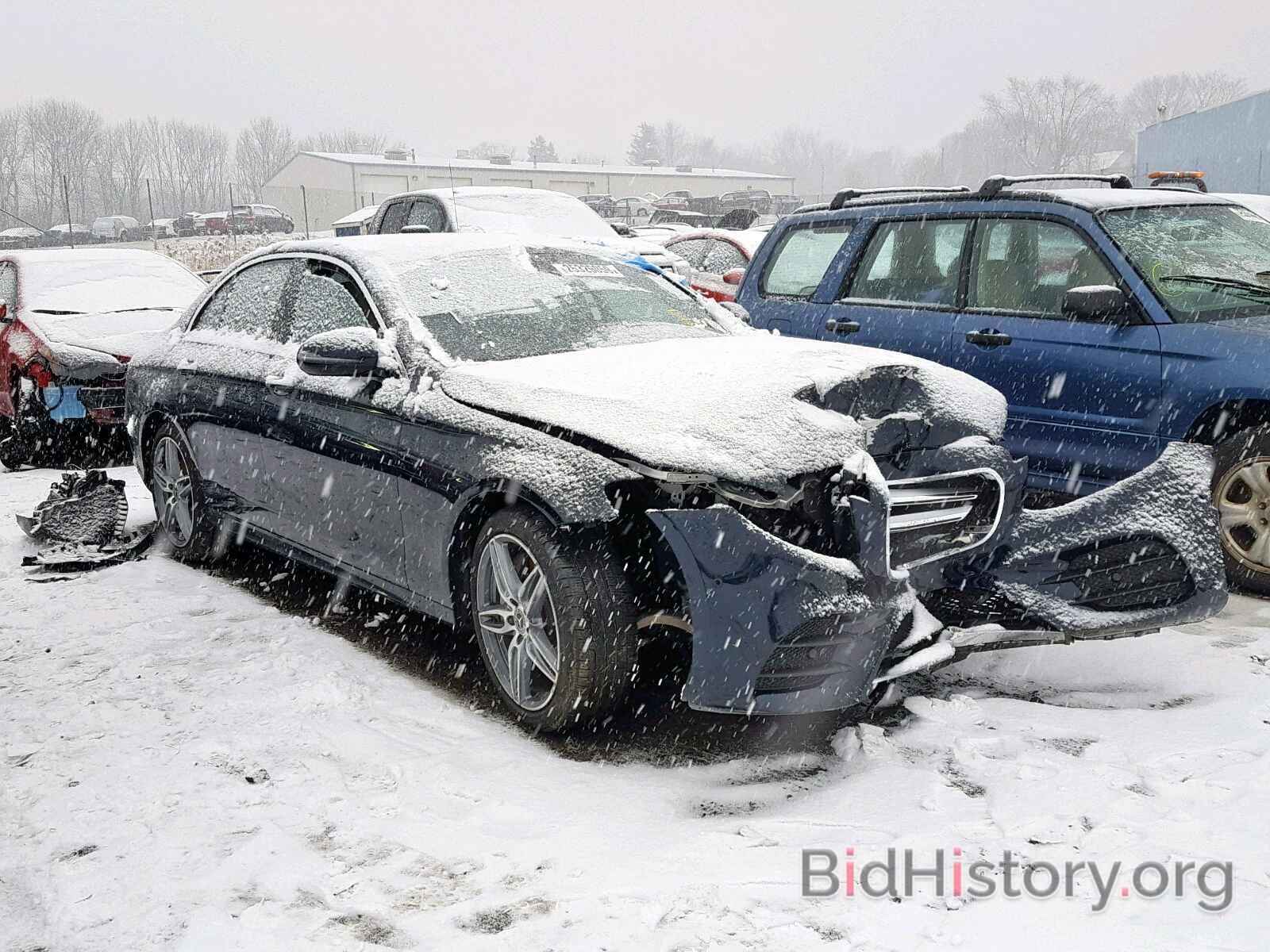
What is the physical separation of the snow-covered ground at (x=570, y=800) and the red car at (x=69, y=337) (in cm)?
417

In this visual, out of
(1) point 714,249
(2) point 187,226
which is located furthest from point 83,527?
(2) point 187,226

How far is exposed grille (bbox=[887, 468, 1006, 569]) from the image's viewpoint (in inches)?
148

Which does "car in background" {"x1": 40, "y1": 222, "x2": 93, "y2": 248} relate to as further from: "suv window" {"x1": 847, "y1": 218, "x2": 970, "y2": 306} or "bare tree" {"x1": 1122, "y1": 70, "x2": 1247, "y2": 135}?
"bare tree" {"x1": 1122, "y1": 70, "x2": 1247, "y2": 135}

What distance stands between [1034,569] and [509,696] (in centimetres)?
188

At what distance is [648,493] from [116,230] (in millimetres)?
62570

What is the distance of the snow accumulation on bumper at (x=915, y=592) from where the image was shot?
3205 millimetres

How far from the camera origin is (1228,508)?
16.8 feet

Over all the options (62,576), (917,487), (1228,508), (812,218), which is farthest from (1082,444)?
(62,576)

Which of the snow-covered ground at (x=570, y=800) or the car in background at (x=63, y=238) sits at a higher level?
the car in background at (x=63, y=238)

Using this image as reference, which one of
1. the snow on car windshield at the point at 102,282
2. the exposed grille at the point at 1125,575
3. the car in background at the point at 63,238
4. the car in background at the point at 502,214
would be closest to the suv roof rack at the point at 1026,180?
the exposed grille at the point at 1125,575

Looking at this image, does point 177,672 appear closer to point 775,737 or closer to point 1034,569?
point 775,737

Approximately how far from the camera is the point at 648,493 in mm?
3498

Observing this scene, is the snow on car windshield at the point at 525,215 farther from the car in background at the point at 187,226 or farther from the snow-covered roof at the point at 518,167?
the snow-covered roof at the point at 518,167

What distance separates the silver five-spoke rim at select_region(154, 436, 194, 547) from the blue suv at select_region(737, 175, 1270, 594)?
11.6 ft
